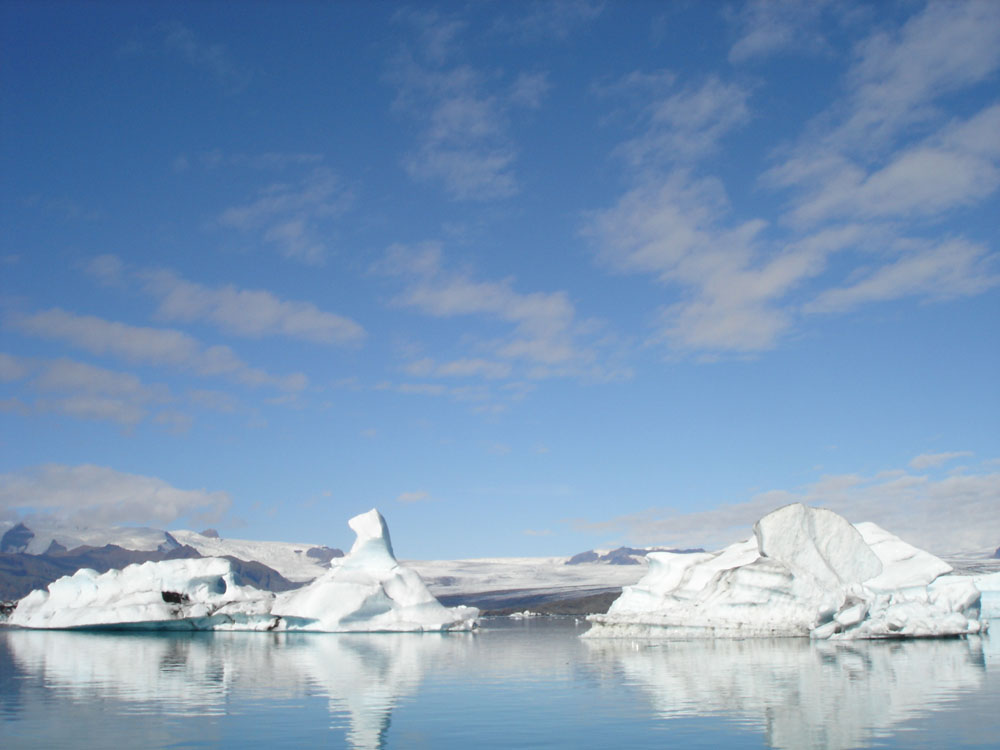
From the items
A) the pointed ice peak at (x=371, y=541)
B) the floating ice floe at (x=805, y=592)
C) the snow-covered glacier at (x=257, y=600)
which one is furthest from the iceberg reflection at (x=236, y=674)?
the pointed ice peak at (x=371, y=541)

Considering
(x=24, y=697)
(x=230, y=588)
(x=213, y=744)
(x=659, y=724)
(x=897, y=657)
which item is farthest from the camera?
(x=230, y=588)

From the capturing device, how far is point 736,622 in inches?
1347

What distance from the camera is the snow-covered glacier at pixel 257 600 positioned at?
152 ft

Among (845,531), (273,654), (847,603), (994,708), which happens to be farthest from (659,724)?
(845,531)

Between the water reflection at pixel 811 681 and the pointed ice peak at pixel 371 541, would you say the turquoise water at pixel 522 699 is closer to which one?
the water reflection at pixel 811 681

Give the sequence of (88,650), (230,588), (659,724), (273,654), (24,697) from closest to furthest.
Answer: (659,724)
(24,697)
(273,654)
(88,650)
(230,588)

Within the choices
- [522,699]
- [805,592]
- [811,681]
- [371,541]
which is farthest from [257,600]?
[811,681]

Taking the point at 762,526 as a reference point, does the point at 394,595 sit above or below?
below

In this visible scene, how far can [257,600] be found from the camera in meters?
52.6

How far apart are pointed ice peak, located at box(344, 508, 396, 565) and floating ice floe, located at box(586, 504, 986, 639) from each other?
16053mm

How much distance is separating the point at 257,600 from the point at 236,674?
31198mm

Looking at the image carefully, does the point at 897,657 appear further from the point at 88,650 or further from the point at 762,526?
the point at 88,650

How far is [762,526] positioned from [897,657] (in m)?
11.3

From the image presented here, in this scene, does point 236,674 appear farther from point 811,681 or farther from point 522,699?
point 811,681
